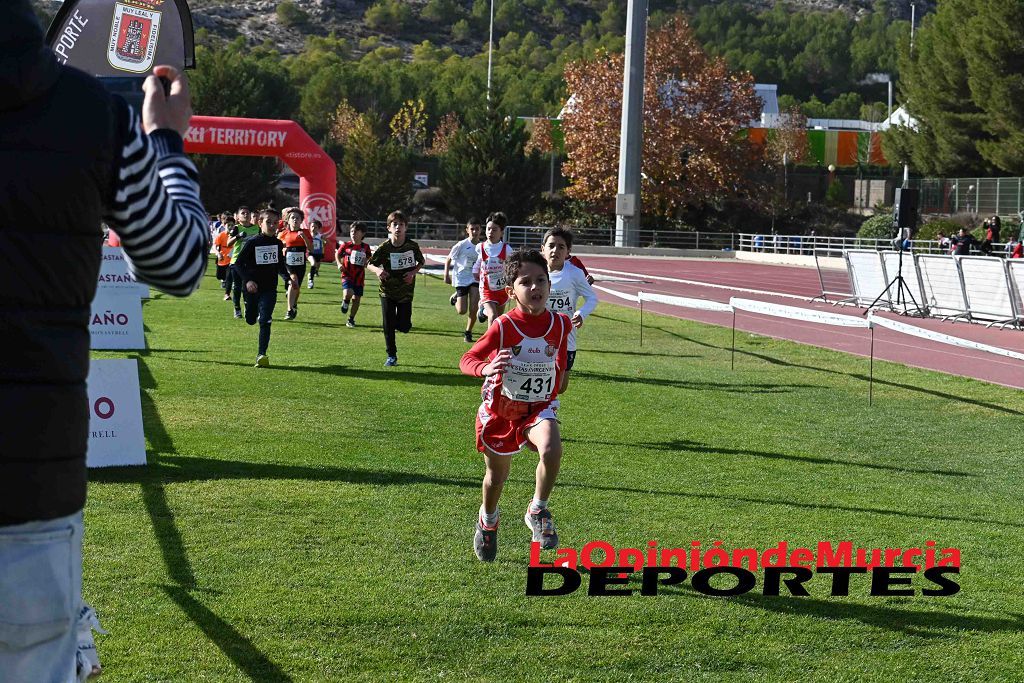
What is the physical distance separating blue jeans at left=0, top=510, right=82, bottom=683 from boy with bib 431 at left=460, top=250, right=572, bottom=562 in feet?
15.3

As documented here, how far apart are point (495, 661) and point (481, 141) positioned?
64.6m

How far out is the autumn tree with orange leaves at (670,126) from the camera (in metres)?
Answer: 69.6

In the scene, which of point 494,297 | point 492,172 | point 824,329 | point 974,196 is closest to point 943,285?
point 824,329

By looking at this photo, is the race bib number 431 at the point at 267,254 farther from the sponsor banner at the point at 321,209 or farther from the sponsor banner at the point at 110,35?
the sponsor banner at the point at 321,209

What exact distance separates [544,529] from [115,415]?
380cm

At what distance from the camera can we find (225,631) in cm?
584

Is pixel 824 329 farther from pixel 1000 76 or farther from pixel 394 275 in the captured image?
pixel 1000 76

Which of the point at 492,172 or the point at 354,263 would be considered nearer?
the point at 354,263

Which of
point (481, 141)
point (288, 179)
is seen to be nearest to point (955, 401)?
point (481, 141)

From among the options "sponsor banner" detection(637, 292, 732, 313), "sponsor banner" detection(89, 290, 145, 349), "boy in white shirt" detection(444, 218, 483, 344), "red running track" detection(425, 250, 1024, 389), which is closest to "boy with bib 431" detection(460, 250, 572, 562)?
"red running track" detection(425, 250, 1024, 389)

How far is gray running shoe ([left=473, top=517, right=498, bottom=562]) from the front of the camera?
7258 millimetres

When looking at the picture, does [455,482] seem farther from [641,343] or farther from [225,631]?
[641,343]

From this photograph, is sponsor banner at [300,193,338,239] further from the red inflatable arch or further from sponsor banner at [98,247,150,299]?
sponsor banner at [98,247,150,299]

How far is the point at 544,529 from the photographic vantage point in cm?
745
